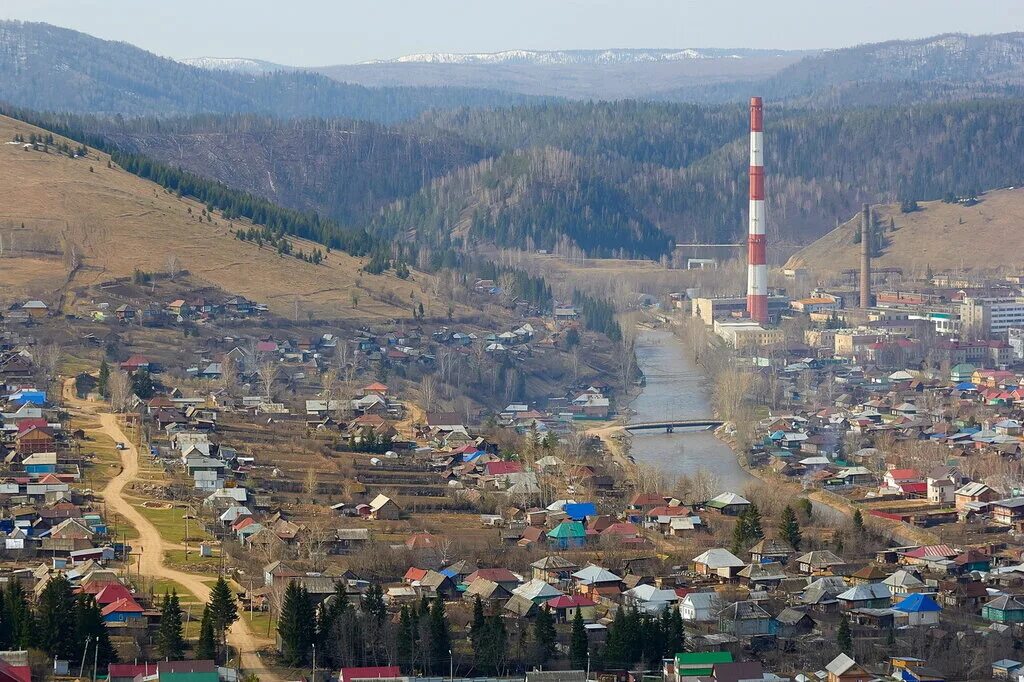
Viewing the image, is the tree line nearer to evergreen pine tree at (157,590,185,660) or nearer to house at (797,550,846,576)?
evergreen pine tree at (157,590,185,660)

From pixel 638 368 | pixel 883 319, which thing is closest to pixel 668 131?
pixel 883 319

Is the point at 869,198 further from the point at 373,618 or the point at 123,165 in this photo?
the point at 373,618

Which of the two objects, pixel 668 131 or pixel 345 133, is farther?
pixel 668 131

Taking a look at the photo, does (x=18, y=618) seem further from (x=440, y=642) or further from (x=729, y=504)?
(x=729, y=504)

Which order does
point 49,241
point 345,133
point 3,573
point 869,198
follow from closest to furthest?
point 3,573 < point 49,241 < point 869,198 < point 345,133

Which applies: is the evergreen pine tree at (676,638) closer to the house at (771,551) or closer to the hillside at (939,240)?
the house at (771,551)
